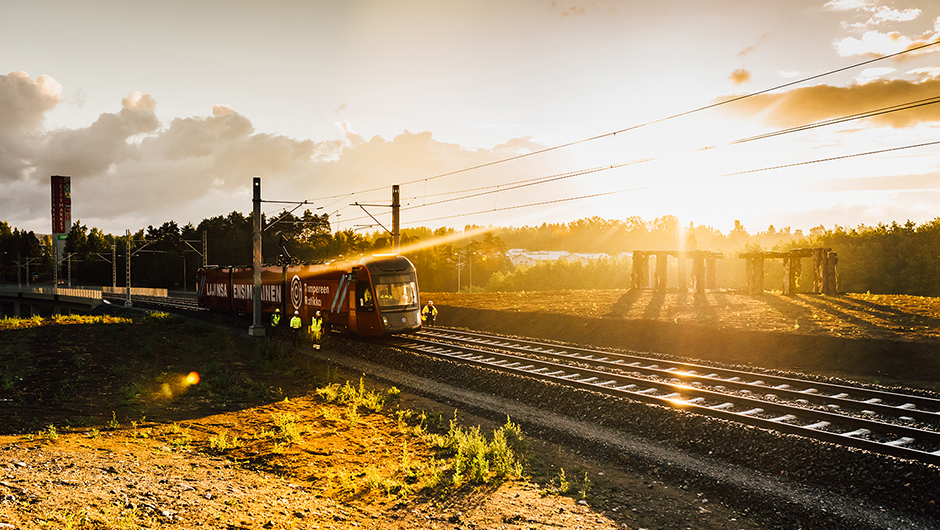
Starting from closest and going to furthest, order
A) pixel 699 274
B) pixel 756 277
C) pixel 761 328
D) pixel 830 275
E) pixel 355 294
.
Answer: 1. pixel 355 294
2. pixel 761 328
3. pixel 830 275
4. pixel 756 277
5. pixel 699 274

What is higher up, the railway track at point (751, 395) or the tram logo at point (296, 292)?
the tram logo at point (296, 292)

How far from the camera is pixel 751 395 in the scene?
13562mm

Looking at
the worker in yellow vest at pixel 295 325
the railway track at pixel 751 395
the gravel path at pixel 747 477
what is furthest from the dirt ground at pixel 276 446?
the railway track at pixel 751 395

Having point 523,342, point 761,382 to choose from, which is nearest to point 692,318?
point 523,342

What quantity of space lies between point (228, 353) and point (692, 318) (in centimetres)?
2197

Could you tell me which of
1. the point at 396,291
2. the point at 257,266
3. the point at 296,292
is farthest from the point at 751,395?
the point at 257,266

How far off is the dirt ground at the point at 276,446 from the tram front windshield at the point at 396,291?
3593 mm

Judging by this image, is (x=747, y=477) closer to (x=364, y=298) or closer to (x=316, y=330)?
(x=364, y=298)

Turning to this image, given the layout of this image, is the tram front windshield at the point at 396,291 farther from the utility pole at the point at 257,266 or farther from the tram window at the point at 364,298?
the utility pole at the point at 257,266

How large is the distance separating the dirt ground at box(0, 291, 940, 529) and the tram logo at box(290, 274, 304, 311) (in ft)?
17.4

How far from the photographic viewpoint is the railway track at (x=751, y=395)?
10141mm

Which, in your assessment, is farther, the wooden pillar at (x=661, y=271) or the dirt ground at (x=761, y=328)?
the wooden pillar at (x=661, y=271)

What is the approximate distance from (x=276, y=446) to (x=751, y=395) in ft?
36.9

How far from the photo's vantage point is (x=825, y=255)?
3803 centimetres
